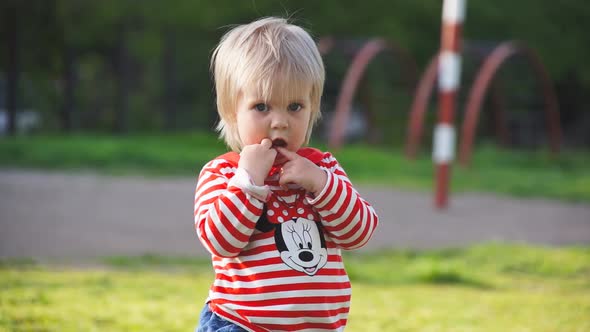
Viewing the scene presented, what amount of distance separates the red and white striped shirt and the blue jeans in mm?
Answer: 14

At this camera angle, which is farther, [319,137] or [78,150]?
[319,137]

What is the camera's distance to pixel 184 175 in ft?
28.6

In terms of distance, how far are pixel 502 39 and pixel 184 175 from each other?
46.2ft

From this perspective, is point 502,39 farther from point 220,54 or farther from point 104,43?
point 220,54

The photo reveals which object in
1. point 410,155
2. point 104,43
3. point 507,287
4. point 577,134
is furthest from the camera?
point 577,134

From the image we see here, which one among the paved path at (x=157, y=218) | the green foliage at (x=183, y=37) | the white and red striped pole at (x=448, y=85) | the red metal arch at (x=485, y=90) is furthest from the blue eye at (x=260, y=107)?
the green foliage at (x=183, y=37)

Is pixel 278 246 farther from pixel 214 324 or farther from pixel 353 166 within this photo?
pixel 353 166

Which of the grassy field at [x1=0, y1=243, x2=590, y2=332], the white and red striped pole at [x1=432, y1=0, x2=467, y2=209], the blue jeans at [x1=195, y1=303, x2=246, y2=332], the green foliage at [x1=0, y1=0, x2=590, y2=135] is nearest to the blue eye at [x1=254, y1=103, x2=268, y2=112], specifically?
the blue jeans at [x1=195, y1=303, x2=246, y2=332]

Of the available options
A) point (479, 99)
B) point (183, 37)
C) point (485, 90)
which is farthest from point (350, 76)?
point (183, 37)

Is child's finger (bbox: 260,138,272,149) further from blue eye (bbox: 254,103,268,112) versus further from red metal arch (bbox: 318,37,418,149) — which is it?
red metal arch (bbox: 318,37,418,149)

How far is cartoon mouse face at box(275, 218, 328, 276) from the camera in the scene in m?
1.97

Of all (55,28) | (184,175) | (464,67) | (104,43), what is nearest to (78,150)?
(184,175)

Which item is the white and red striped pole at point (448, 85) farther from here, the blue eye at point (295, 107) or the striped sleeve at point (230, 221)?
the striped sleeve at point (230, 221)

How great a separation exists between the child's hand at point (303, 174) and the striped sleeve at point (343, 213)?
0.02 m
